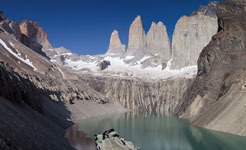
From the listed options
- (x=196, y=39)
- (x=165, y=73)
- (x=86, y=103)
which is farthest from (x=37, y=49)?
(x=196, y=39)

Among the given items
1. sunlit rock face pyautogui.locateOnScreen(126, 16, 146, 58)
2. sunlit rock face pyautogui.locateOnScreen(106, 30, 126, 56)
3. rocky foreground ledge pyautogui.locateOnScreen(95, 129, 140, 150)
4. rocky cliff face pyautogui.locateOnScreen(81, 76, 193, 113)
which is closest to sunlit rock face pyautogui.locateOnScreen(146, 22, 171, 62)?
sunlit rock face pyautogui.locateOnScreen(126, 16, 146, 58)

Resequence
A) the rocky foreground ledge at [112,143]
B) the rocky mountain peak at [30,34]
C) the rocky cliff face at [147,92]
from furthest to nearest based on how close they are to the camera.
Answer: the rocky mountain peak at [30,34] < the rocky cliff face at [147,92] < the rocky foreground ledge at [112,143]

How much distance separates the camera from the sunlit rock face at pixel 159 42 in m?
145

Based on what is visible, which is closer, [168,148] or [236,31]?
[168,148]

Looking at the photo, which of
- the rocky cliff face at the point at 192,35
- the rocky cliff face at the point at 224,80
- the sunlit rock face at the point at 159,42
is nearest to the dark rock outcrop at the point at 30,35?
the rocky cliff face at the point at 192,35

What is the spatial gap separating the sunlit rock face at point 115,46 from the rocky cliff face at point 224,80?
122314 mm

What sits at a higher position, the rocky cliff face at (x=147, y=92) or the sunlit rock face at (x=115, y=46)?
the sunlit rock face at (x=115, y=46)

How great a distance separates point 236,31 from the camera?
1874 inches

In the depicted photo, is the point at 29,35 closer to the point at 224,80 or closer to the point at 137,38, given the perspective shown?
the point at 137,38

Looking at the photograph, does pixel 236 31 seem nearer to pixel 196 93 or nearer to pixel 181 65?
pixel 196 93

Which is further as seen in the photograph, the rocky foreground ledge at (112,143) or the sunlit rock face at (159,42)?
the sunlit rock face at (159,42)

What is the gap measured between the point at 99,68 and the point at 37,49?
3851 centimetres

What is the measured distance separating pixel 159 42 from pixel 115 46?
44662mm

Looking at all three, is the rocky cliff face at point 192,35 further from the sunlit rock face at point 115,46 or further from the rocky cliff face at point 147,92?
the sunlit rock face at point 115,46
